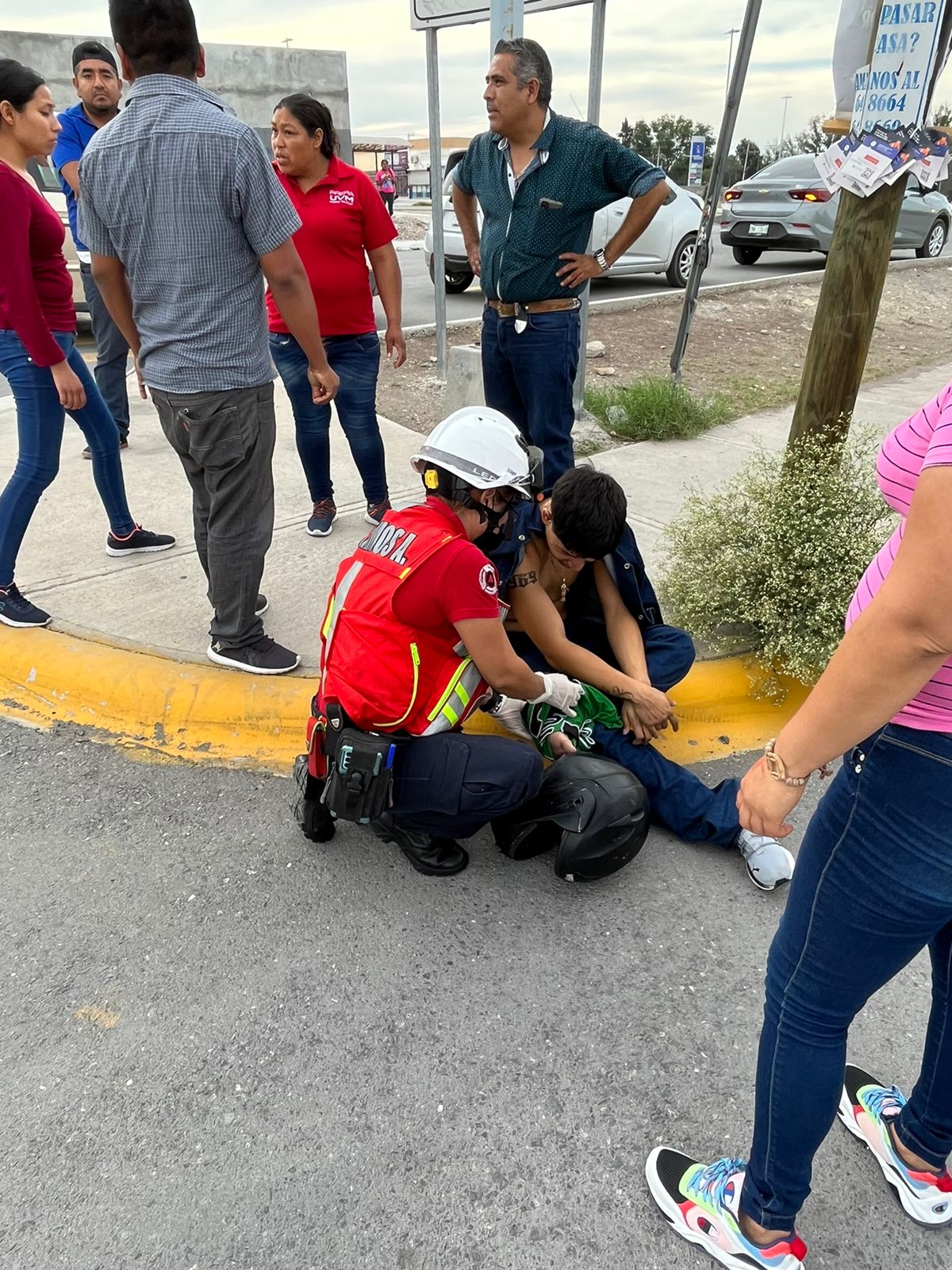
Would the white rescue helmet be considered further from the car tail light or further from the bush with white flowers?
the car tail light

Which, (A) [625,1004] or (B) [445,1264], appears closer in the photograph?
(B) [445,1264]

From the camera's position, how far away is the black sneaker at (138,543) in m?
3.95

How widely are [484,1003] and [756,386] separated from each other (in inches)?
240

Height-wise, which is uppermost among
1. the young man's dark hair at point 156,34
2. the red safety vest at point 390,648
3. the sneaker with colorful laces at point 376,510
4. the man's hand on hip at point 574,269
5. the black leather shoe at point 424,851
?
the young man's dark hair at point 156,34

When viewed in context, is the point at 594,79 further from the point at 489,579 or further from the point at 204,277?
the point at 489,579

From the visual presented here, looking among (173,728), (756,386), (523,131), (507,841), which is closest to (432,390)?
(756,386)

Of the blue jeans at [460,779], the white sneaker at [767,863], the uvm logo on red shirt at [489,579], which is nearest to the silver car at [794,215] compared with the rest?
the white sneaker at [767,863]

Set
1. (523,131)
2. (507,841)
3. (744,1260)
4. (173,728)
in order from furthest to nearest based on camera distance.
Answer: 1. (523,131)
2. (173,728)
3. (507,841)
4. (744,1260)

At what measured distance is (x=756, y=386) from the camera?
23.0 ft

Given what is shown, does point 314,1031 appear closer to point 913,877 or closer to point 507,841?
point 507,841

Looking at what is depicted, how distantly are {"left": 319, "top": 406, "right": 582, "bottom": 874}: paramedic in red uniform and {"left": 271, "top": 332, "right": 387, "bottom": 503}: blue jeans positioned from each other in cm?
176

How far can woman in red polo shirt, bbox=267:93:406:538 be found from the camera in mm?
3594

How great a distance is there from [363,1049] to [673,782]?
3.63 feet

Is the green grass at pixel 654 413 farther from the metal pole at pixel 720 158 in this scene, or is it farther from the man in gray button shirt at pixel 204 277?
the man in gray button shirt at pixel 204 277
